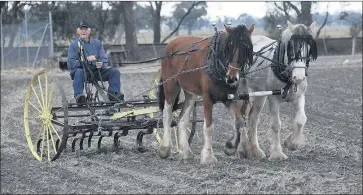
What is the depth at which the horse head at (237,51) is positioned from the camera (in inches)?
324

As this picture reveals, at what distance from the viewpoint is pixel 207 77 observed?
8.77 meters

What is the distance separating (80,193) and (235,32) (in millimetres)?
2845

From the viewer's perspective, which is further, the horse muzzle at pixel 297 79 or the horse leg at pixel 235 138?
the horse leg at pixel 235 138

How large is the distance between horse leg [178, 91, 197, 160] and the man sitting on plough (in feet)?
3.60

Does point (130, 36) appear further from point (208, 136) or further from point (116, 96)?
point (208, 136)

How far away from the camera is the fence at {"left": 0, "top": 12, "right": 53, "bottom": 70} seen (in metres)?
32.5

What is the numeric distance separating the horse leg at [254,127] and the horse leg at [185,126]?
863 millimetres

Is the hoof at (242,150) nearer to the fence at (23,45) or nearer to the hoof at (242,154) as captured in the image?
the hoof at (242,154)

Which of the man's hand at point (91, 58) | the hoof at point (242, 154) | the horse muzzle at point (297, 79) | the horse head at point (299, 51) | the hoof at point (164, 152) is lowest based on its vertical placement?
the hoof at point (164, 152)

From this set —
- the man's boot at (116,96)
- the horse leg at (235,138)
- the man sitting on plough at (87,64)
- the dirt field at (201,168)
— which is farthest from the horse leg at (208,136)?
the man's boot at (116,96)

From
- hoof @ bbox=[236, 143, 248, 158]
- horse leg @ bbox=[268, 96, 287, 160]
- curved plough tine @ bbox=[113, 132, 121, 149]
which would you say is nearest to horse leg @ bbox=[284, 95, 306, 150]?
horse leg @ bbox=[268, 96, 287, 160]

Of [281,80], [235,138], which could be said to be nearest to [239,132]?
[235,138]

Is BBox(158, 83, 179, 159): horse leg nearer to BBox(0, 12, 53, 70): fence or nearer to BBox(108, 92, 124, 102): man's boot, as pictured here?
BBox(108, 92, 124, 102): man's boot

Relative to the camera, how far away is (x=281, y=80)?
8844 millimetres
